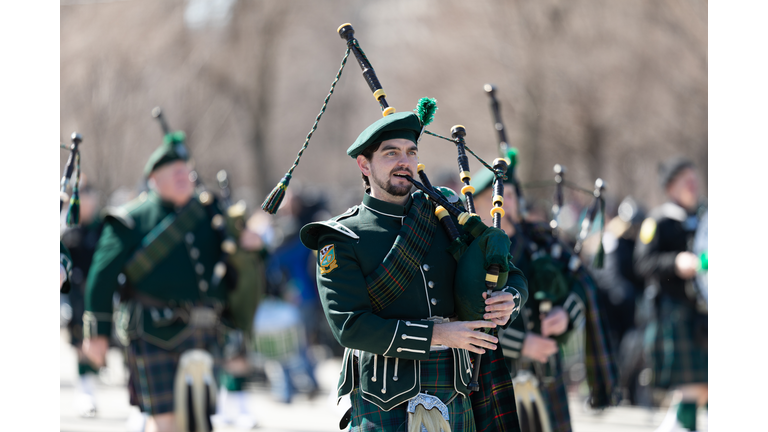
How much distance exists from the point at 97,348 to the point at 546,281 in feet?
8.61

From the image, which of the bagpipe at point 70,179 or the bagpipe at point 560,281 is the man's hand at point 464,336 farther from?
the bagpipe at point 70,179

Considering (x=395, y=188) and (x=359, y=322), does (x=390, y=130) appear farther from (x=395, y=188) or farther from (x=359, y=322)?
(x=359, y=322)

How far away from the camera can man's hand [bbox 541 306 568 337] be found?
13.1ft

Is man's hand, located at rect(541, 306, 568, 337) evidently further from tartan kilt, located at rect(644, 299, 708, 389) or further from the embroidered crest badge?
tartan kilt, located at rect(644, 299, 708, 389)

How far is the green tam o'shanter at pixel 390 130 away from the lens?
2793 mm

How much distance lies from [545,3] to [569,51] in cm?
92

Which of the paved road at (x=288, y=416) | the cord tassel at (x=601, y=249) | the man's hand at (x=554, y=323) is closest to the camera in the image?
the man's hand at (x=554, y=323)

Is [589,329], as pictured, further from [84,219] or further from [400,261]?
[84,219]

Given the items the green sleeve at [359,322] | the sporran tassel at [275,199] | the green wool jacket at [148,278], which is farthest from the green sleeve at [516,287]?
the green wool jacket at [148,278]

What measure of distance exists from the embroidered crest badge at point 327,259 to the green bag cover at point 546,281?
4.96 feet

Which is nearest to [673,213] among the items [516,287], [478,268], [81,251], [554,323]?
[554,323]

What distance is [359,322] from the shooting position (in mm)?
2662

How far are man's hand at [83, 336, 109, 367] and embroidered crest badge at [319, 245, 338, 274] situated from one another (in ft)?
7.99

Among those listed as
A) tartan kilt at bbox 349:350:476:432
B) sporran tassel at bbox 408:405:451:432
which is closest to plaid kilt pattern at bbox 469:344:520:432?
tartan kilt at bbox 349:350:476:432
